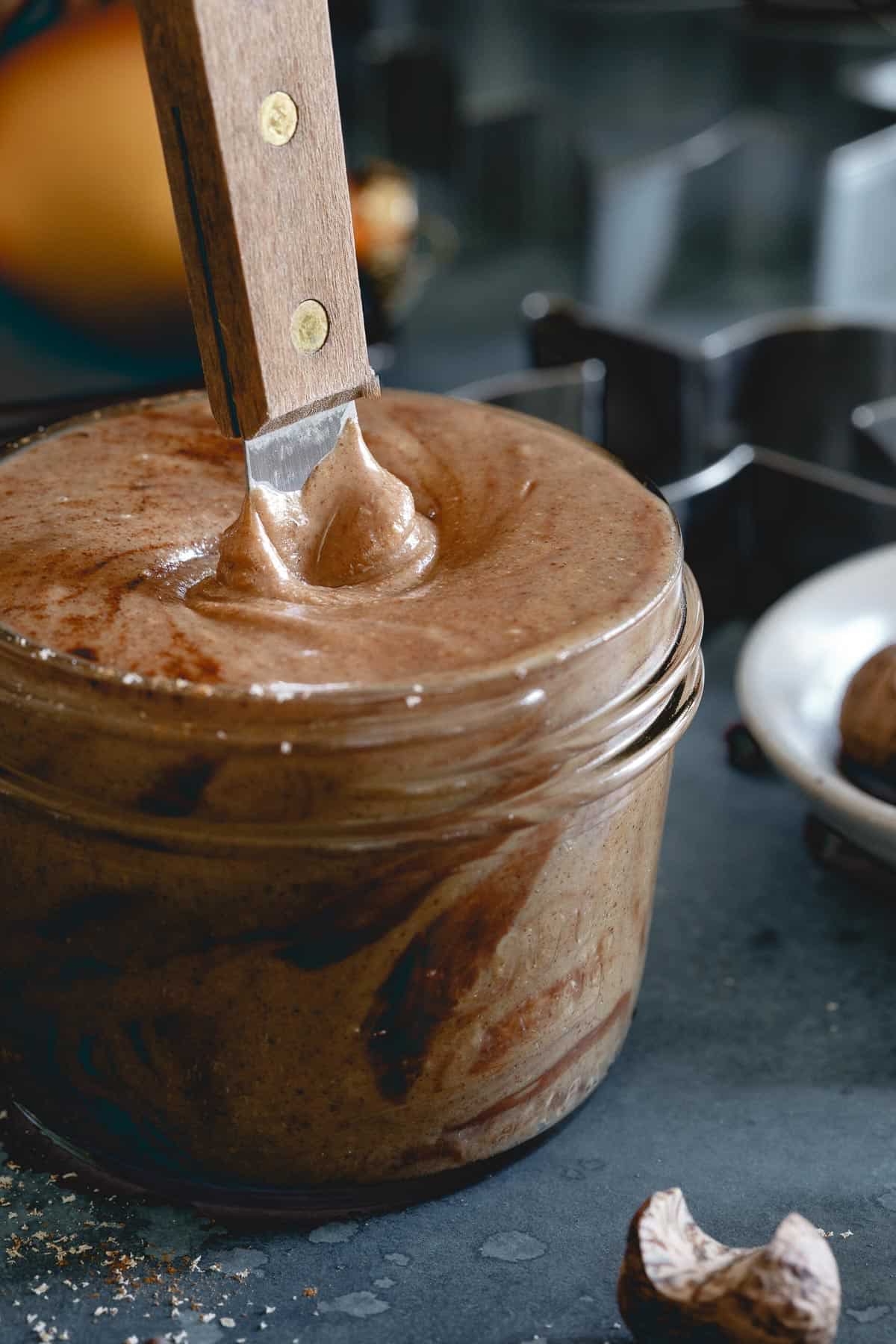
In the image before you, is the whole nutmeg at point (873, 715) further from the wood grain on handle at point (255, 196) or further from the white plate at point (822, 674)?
the wood grain on handle at point (255, 196)

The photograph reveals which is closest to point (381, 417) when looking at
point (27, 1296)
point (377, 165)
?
point (27, 1296)

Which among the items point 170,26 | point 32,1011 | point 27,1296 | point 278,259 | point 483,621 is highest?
point 170,26

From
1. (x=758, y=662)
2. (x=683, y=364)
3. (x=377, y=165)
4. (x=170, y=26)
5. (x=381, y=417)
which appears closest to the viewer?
(x=170, y=26)

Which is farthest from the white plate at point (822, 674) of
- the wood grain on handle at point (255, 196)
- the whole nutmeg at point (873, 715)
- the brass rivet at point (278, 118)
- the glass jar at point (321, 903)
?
the brass rivet at point (278, 118)

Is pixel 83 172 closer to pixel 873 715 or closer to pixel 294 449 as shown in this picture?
pixel 294 449

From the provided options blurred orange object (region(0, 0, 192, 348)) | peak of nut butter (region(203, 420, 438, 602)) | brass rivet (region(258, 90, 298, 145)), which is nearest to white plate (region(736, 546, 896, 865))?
peak of nut butter (region(203, 420, 438, 602))

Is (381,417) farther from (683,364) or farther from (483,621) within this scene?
(683,364)
